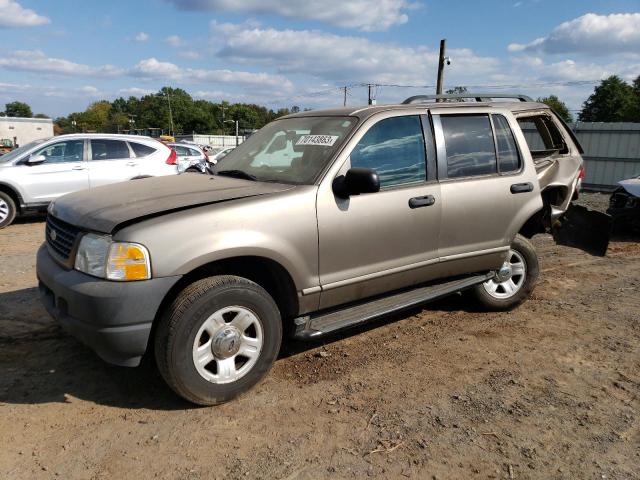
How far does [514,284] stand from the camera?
16.5 ft

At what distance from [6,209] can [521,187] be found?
8.82 m

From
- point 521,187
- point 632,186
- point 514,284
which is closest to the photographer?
point 521,187

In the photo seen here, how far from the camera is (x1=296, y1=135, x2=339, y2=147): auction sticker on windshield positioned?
3.74 metres

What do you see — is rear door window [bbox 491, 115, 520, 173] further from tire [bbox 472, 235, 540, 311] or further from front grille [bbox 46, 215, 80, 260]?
front grille [bbox 46, 215, 80, 260]

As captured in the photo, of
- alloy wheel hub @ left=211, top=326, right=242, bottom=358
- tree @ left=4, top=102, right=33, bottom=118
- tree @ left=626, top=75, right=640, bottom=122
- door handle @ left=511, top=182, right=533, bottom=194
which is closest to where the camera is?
alloy wheel hub @ left=211, top=326, right=242, bottom=358

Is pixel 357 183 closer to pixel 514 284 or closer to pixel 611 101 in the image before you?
pixel 514 284

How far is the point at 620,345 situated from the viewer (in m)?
4.27

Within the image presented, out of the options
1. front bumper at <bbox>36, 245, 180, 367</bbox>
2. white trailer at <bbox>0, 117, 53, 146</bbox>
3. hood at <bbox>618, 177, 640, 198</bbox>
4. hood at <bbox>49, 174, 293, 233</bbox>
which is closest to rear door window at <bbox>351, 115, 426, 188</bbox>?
hood at <bbox>49, 174, 293, 233</bbox>

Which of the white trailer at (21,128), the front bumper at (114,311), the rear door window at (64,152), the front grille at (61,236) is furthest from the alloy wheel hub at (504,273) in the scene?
the white trailer at (21,128)

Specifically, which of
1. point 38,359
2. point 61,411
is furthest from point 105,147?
point 61,411

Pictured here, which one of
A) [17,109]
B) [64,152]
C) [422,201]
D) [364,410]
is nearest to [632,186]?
[422,201]

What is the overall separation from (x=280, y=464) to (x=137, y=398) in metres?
1.20

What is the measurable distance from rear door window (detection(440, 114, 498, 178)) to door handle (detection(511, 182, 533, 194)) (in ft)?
0.75

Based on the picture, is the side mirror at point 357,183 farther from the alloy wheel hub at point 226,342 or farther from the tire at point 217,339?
the alloy wheel hub at point 226,342
